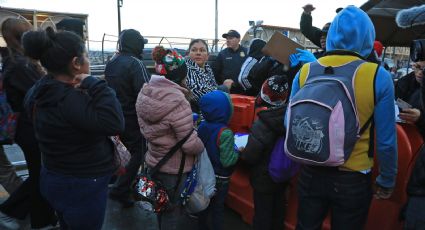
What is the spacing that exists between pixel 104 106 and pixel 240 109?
1.67 metres

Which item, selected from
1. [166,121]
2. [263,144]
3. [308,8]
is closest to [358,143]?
[263,144]

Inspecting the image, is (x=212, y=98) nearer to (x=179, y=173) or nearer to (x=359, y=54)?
(x=179, y=173)

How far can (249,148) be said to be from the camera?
8.02 feet

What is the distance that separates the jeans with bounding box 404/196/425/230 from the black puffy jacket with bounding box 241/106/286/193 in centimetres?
89

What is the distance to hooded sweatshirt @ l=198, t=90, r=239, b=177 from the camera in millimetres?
2506

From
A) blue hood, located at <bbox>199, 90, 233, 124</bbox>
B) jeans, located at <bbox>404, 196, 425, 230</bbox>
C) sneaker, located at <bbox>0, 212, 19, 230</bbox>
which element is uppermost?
blue hood, located at <bbox>199, 90, 233, 124</bbox>

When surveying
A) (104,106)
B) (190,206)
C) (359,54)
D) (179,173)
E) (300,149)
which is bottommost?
(190,206)

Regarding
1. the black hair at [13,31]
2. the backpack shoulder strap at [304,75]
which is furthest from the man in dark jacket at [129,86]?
the backpack shoulder strap at [304,75]

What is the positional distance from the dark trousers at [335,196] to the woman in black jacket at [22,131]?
7.26 feet

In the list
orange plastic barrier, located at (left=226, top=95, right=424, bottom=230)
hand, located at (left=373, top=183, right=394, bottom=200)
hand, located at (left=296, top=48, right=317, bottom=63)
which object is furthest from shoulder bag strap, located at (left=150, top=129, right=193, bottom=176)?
hand, located at (left=373, top=183, right=394, bottom=200)

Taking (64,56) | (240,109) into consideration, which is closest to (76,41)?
→ (64,56)

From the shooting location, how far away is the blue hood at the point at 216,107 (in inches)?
98.6

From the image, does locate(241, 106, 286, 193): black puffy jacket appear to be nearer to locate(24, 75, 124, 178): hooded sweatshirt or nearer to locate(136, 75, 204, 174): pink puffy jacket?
locate(136, 75, 204, 174): pink puffy jacket

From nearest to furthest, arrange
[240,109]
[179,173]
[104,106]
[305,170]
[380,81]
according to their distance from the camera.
A: [380,81] < [104,106] < [305,170] < [179,173] < [240,109]
